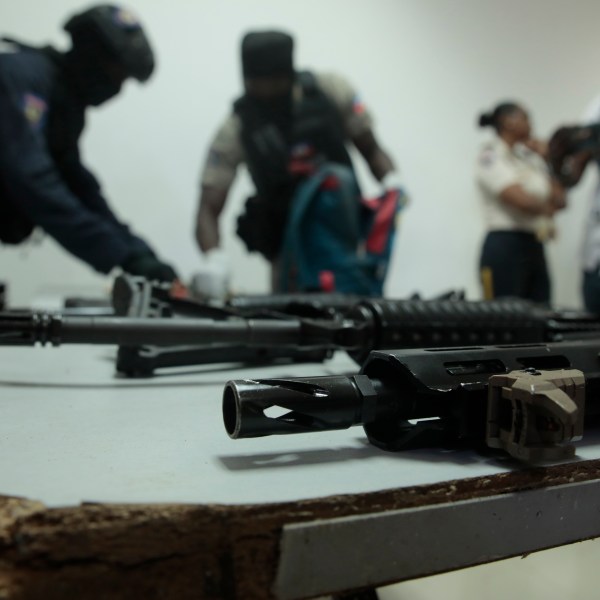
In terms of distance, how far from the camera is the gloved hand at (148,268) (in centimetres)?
149

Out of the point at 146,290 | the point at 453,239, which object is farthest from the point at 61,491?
the point at 453,239

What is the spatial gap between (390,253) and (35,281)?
0.97 meters

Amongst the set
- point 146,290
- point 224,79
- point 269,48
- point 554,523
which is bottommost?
point 554,523

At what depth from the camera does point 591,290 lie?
1.79m

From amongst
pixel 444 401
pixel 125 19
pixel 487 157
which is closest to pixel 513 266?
pixel 487 157

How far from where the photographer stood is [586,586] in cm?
75

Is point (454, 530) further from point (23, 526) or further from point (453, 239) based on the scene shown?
point (453, 239)

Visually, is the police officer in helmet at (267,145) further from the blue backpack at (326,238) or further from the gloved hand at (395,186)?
the gloved hand at (395,186)

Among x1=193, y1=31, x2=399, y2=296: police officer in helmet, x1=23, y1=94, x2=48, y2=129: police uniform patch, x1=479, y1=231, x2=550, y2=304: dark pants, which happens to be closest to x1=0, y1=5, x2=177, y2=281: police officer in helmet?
x1=23, y1=94, x2=48, y2=129: police uniform patch

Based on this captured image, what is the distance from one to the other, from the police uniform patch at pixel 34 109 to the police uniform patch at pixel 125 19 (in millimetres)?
294

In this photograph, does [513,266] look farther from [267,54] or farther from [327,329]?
[327,329]

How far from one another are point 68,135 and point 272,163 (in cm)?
52

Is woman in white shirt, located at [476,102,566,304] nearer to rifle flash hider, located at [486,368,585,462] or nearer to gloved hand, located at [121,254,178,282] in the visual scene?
gloved hand, located at [121,254,178,282]

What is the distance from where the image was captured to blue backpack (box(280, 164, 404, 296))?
1.63 m
